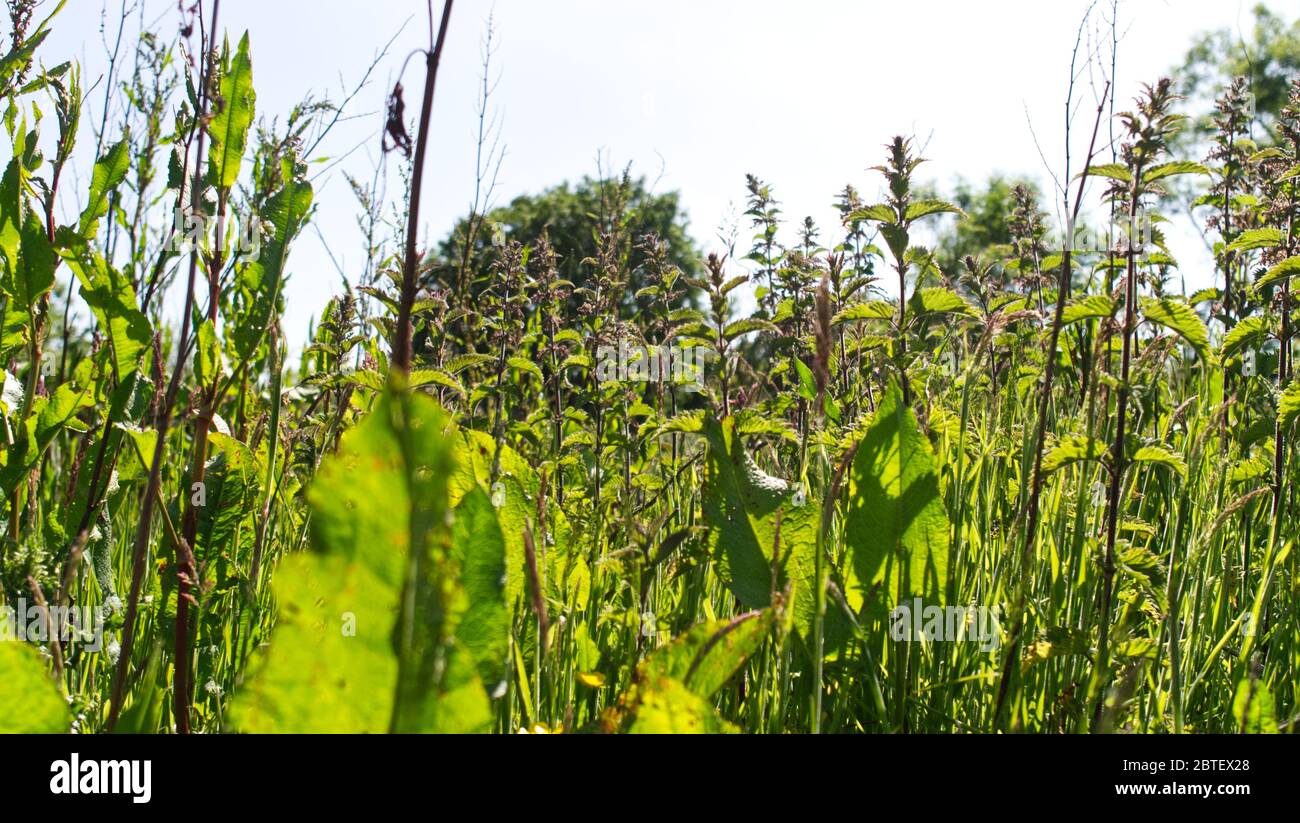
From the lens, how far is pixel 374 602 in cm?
74

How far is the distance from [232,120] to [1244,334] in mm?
2176

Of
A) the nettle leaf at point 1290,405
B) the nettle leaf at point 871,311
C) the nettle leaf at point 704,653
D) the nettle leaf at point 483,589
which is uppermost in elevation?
the nettle leaf at point 871,311

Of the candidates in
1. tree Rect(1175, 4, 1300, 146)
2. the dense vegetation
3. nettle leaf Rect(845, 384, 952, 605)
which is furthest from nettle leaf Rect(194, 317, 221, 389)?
tree Rect(1175, 4, 1300, 146)

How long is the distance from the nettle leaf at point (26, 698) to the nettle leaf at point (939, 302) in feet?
5.48

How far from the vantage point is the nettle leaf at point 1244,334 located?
2.14 meters

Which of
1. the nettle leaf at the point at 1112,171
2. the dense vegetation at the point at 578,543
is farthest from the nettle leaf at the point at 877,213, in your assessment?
the nettle leaf at the point at 1112,171

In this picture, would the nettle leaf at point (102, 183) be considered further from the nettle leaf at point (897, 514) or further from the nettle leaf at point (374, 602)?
the nettle leaf at point (897, 514)

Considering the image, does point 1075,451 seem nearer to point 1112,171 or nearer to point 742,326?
point 1112,171

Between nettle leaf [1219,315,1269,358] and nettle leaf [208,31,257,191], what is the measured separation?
6.90ft

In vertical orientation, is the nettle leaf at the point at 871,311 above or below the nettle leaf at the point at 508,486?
above

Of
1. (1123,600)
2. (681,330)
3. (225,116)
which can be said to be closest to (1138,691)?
(1123,600)
